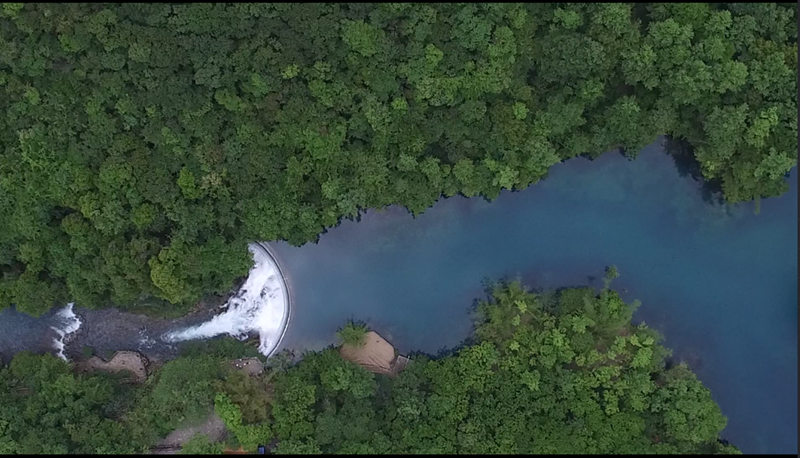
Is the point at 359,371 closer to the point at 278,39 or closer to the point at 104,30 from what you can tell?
the point at 278,39

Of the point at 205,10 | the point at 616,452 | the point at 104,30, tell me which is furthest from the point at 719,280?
the point at 104,30

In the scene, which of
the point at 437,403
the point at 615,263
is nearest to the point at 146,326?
the point at 437,403

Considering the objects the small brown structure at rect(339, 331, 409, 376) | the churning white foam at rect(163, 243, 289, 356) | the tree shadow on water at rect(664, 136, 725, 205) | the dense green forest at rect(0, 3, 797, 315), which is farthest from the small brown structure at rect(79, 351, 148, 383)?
the tree shadow on water at rect(664, 136, 725, 205)

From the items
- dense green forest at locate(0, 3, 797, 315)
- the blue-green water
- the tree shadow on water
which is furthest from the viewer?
the tree shadow on water

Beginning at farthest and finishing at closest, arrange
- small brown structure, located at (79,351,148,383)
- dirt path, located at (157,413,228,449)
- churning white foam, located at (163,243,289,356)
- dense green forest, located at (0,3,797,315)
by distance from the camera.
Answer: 1. churning white foam, located at (163,243,289,356)
2. small brown structure, located at (79,351,148,383)
3. dirt path, located at (157,413,228,449)
4. dense green forest, located at (0,3,797,315)

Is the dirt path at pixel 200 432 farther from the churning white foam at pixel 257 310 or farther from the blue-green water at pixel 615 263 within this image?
the blue-green water at pixel 615 263

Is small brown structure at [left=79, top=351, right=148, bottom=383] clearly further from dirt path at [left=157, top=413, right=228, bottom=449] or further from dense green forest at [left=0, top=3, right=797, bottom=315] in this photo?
dense green forest at [left=0, top=3, right=797, bottom=315]
